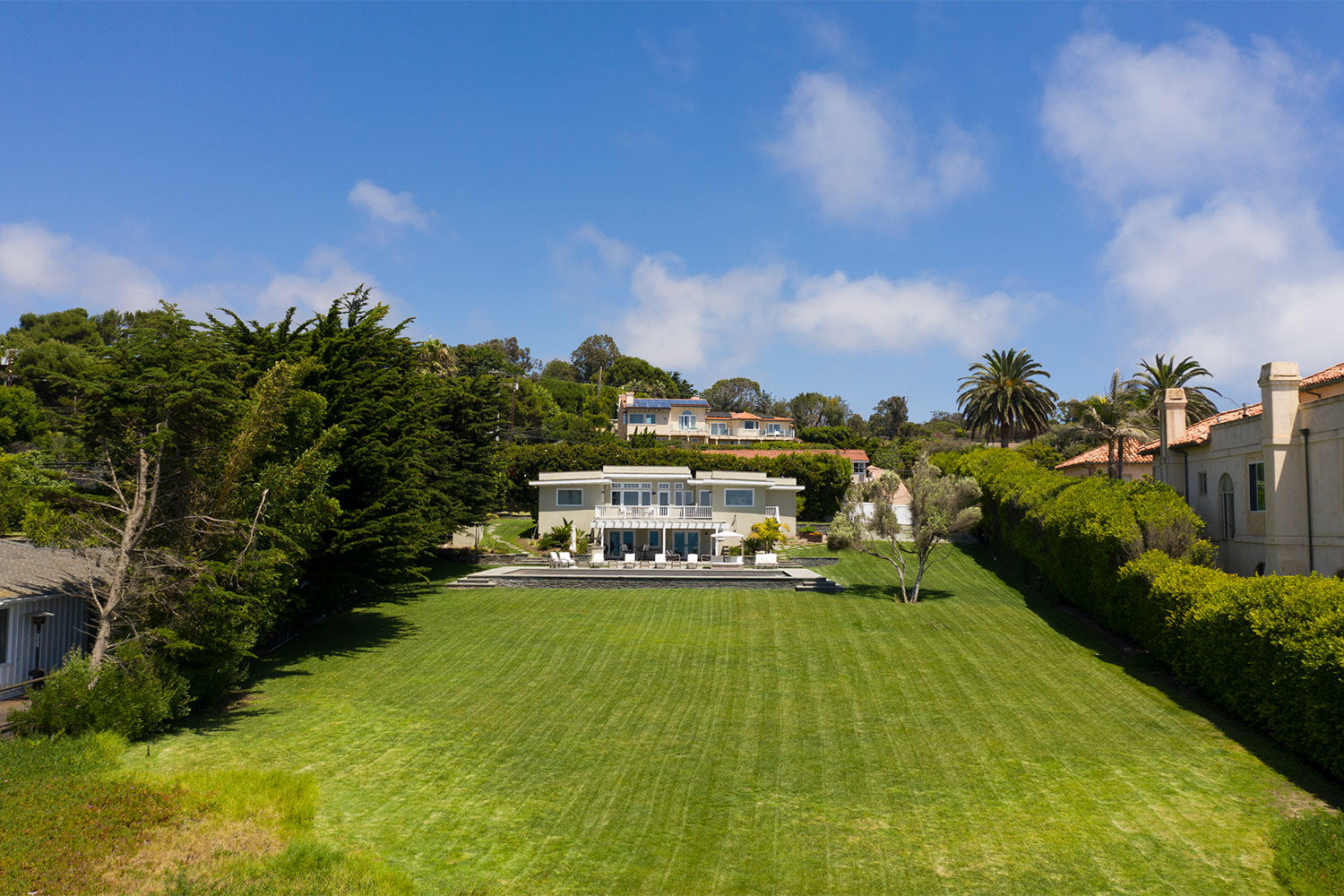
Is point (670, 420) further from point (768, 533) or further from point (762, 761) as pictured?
point (762, 761)

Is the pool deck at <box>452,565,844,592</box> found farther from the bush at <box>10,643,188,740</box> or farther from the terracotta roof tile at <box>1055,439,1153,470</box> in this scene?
the bush at <box>10,643,188,740</box>

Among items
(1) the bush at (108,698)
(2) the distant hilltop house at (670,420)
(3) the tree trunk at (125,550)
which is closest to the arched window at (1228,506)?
(1) the bush at (108,698)

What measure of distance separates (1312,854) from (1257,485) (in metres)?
17.2

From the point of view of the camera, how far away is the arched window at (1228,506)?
27475 mm

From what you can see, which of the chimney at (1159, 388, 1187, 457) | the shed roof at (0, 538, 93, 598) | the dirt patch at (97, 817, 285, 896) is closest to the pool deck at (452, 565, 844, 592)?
the chimney at (1159, 388, 1187, 457)

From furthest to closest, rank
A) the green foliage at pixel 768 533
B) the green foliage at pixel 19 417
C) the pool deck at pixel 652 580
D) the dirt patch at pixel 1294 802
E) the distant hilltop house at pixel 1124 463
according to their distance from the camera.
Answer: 1. the green foliage at pixel 19 417
2. the green foliage at pixel 768 533
3. the distant hilltop house at pixel 1124 463
4. the pool deck at pixel 652 580
5. the dirt patch at pixel 1294 802

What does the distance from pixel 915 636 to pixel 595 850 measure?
1735cm

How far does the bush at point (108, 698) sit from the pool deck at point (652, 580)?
19.9m

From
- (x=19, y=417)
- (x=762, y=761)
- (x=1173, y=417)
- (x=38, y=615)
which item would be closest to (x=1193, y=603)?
(x=762, y=761)

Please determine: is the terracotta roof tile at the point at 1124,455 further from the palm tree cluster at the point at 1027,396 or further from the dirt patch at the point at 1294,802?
the dirt patch at the point at 1294,802

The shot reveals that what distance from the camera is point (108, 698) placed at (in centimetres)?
1588

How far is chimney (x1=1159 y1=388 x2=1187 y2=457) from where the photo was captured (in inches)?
1283

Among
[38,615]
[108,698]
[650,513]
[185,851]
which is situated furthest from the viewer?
[650,513]

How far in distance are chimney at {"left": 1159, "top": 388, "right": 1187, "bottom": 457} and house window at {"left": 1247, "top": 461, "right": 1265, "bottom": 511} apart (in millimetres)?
6489
